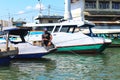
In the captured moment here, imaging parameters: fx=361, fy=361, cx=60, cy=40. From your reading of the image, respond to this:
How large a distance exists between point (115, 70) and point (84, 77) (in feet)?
10.1

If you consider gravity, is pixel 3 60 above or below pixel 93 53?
above

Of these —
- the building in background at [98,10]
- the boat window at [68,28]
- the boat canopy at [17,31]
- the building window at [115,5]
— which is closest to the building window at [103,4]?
the building in background at [98,10]

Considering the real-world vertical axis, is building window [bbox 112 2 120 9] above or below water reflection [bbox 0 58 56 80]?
below

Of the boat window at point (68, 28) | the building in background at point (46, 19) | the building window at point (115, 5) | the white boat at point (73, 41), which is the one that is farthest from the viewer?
the building in background at point (46, 19)

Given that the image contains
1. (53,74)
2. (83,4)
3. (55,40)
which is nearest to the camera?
(53,74)

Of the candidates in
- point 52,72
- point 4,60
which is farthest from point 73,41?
point 52,72

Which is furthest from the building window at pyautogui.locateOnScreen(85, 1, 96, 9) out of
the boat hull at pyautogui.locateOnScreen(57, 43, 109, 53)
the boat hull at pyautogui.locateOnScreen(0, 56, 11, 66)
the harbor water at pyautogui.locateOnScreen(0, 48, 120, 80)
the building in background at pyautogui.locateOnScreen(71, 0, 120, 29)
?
the boat hull at pyautogui.locateOnScreen(0, 56, 11, 66)

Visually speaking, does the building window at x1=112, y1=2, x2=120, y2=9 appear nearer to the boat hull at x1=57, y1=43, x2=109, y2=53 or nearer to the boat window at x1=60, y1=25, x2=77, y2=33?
the boat window at x1=60, y1=25, x2=77, y2=33

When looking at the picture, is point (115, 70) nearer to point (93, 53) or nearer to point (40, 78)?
point (40, 78)

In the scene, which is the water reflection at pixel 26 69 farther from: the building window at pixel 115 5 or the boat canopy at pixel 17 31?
the building window at pixel 115 5

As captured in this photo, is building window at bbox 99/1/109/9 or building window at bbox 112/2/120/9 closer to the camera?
building window at bbox 99/1/109/9

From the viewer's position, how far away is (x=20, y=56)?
23500mm

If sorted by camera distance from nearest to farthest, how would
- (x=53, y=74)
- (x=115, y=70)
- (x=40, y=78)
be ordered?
(x=40, y=78) → (x=53, y=74) → (x=115, y=70)

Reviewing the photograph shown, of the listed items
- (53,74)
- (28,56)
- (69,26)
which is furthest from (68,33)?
(53,74)
